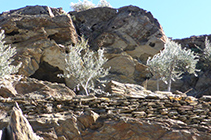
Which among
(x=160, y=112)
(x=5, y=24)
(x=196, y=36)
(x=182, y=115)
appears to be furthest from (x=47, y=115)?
(x=196, y=36)

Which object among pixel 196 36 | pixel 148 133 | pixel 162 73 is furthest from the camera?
pixel 196 36

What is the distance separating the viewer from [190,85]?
27.7m

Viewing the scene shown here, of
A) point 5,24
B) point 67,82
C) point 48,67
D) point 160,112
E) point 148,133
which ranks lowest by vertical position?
point 148,133

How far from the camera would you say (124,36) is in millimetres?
27859

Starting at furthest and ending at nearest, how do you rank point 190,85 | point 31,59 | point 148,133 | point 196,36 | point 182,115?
point 196,36, point 190,85, point 31,59, point 182,115, point 148,133

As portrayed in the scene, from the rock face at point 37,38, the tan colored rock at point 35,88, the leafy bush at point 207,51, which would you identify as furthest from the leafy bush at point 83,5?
the tan colored rock at point 35,88

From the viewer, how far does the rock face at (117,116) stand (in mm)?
9961

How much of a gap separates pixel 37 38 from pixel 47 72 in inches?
127

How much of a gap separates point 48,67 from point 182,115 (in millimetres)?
14585

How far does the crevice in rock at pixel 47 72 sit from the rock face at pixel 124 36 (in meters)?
5.19

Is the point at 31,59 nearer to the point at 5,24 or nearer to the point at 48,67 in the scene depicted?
the point at 48,67

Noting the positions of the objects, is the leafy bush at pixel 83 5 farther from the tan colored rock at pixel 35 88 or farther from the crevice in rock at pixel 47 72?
the tan colored rock at pixel 35 88

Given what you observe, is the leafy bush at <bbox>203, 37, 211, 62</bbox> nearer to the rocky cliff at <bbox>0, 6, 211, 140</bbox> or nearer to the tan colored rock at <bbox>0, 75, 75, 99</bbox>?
the rocky cliff at <bbox>0, 6, 211, 140</bbox>

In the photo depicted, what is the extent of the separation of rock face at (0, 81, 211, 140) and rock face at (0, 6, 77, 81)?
10.5 meters
